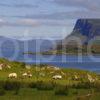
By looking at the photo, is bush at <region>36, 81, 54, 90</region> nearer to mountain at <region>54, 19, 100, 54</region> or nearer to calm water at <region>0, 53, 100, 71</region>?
calm water at <region>0, 53, 100, 71</region>

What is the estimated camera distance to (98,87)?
69.6 feet

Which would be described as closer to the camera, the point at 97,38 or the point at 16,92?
the point at 16,92

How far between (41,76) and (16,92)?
6.87 metres

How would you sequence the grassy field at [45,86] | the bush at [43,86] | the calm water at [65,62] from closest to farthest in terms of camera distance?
the grassy field at [45,86], the bush at [43,86], the calm water at [65,62]

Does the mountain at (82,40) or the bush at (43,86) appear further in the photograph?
the mountain at (82,40)

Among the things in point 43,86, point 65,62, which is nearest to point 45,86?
point 43,86

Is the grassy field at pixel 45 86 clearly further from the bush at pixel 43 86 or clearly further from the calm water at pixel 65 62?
the calm water at pixel 65 62

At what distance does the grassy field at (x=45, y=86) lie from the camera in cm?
1888

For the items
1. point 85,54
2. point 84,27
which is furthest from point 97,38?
point 85,54

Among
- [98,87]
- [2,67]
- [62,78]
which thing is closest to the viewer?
[98,87]

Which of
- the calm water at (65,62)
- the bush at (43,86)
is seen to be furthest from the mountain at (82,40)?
the bush at (43,86)

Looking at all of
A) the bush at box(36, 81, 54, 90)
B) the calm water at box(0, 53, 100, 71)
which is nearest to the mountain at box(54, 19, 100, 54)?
the calm water at box(0, 53, 100, 71)

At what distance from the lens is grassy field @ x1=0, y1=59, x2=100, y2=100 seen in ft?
61.9

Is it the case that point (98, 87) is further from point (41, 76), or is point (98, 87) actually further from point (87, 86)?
point (41, 76)
